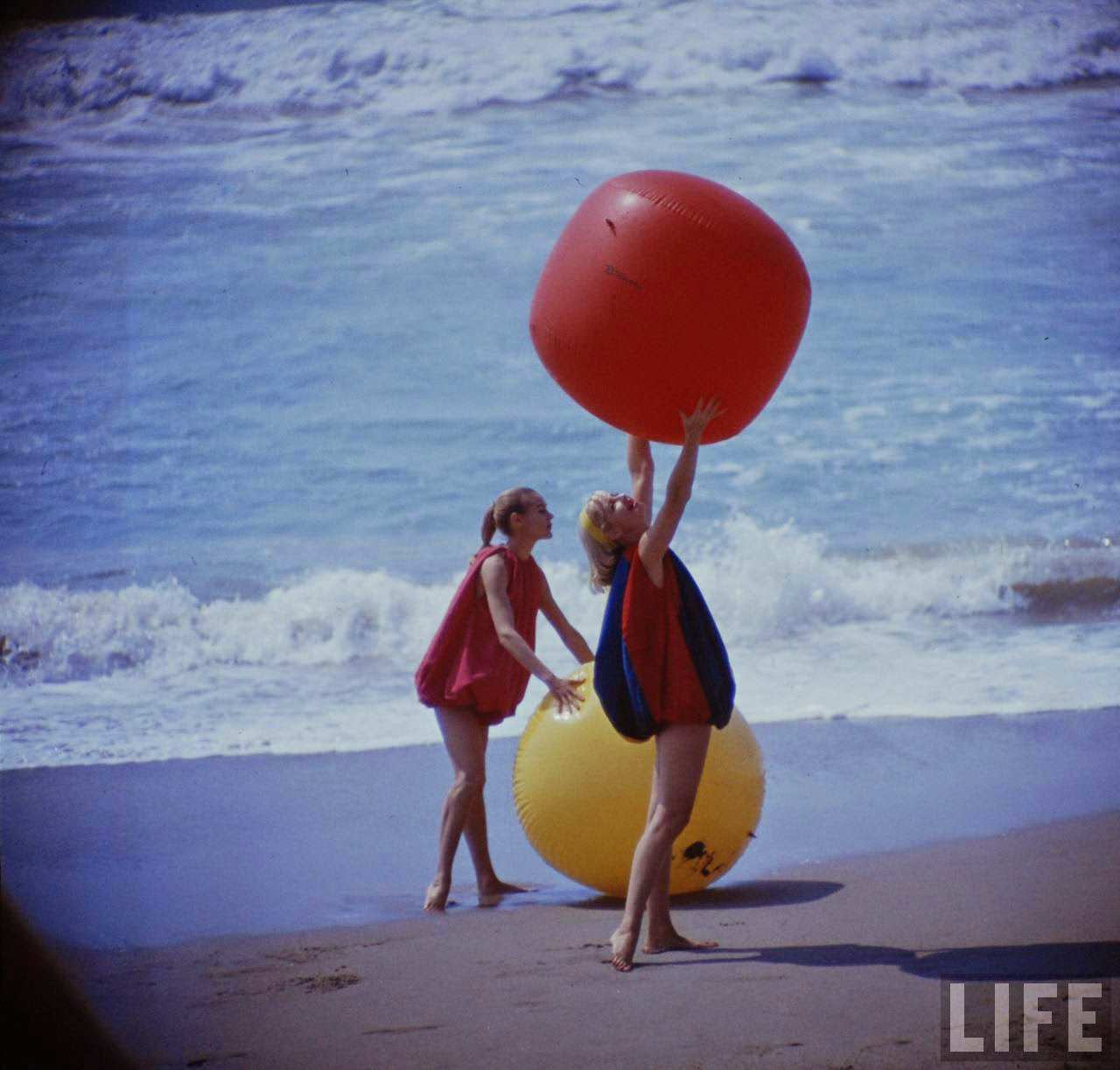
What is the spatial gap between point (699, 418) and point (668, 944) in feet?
3.94

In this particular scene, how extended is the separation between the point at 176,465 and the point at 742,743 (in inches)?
277

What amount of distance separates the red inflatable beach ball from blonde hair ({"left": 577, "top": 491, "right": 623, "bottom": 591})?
219 mm

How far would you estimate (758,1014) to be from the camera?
2768mm

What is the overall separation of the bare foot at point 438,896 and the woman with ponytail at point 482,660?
0.19 ft

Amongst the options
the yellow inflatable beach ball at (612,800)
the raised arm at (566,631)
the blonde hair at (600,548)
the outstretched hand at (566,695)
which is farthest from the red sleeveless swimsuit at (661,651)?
the raised arm at (566,631)

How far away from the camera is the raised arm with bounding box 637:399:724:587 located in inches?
125

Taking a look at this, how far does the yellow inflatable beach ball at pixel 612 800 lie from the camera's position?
3.64 metres

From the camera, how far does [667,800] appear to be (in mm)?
3316

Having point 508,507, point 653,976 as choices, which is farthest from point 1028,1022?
point 508,507

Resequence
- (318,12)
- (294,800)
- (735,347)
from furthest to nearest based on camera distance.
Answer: (318,12) → (294,800) → (735,347)

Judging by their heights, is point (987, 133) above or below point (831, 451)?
above

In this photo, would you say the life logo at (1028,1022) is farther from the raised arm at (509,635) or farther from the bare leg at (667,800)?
the raised arm at (509,635)

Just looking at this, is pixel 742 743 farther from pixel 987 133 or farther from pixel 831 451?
pixel 987 133

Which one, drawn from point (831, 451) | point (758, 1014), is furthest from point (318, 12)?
point (758, 1014)
